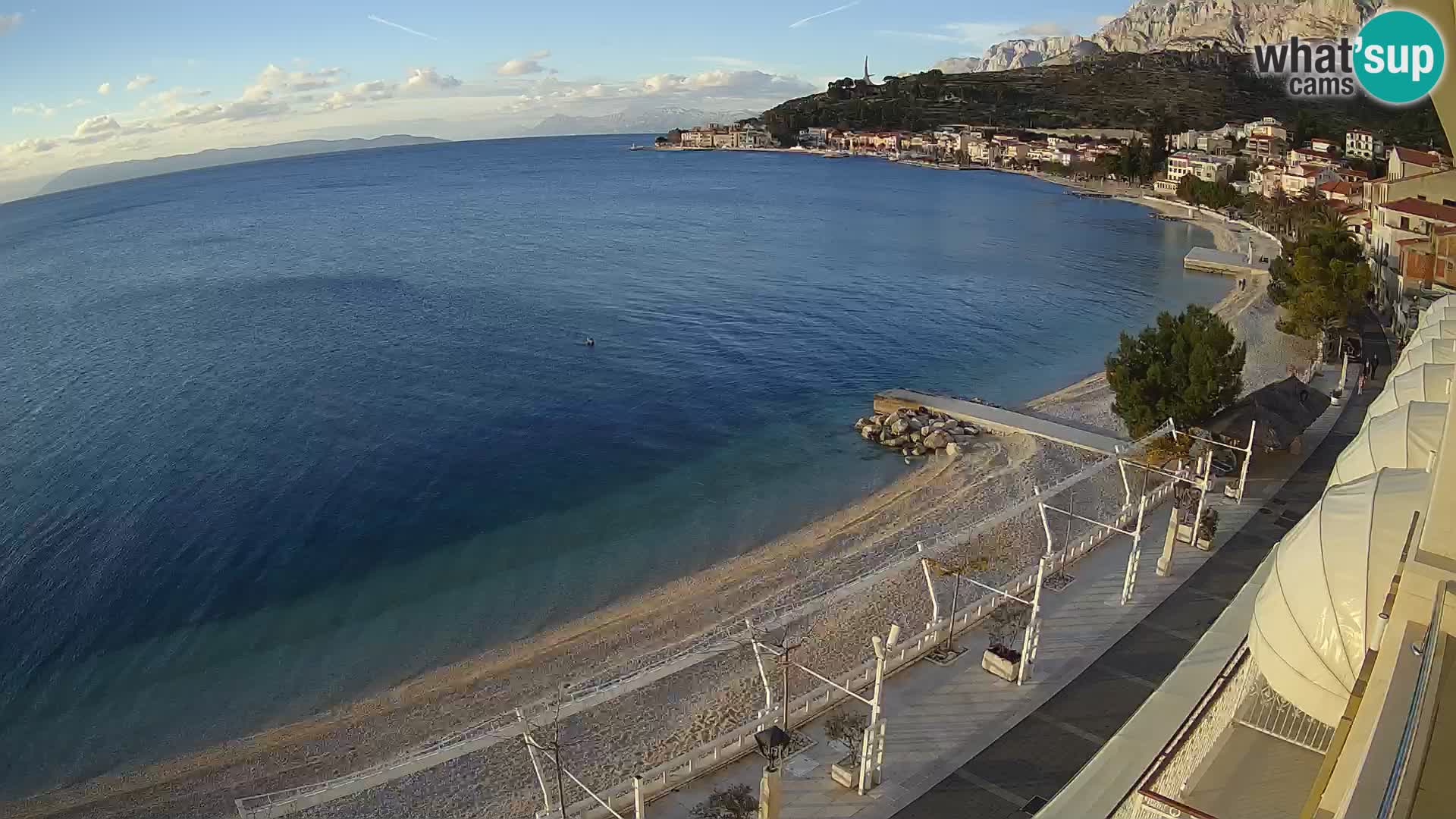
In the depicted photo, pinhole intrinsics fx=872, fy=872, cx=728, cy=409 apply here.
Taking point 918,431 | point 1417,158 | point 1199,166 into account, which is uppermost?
point 1417,158

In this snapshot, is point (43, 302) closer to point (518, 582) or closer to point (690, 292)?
point (690, 292)

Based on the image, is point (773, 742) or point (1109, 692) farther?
point (1109, 692)

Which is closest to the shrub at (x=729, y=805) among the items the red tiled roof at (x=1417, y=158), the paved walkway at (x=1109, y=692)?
the paved walkway at (x=1109, y=692)

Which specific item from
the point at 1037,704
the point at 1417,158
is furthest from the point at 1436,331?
the point at 1417,158

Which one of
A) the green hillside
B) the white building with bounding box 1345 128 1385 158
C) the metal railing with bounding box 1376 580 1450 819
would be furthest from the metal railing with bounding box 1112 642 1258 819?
the green hillside

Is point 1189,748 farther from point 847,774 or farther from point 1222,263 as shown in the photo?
point 1222,263

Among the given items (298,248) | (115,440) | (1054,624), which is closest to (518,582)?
(1054,624)

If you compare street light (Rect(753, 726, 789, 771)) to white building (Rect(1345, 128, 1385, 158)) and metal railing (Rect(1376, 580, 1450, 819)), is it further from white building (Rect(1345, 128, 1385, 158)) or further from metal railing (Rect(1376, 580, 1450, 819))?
white building (Rect(1345, 128, 1385, 158))

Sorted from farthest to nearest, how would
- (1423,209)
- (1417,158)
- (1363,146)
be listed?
(1363,146) < (1417,158) < (1423,209)
